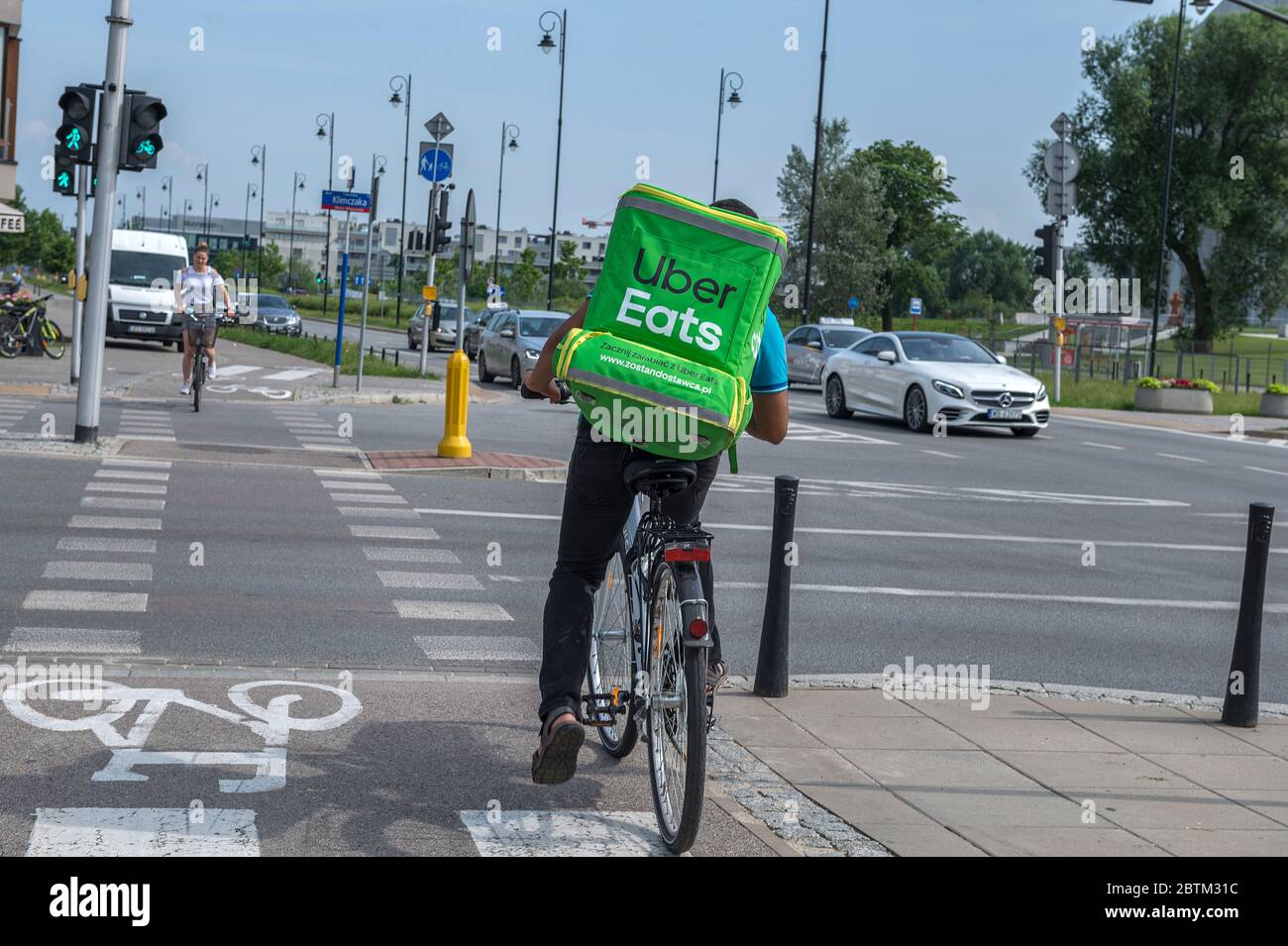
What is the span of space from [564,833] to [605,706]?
0.56m

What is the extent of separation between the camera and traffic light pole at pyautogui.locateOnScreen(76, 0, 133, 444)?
582 inches

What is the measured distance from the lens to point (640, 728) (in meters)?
5.18

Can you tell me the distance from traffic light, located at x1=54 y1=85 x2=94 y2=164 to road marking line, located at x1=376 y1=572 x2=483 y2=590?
7.77 meters

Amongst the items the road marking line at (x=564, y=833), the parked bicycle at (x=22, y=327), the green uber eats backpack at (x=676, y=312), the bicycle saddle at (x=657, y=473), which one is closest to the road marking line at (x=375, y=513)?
the road marking line at (x=564, y=833)

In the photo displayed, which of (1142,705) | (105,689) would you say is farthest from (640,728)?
(1142,705)

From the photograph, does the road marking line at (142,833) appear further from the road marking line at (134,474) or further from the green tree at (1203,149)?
the green tree at (1203,149)

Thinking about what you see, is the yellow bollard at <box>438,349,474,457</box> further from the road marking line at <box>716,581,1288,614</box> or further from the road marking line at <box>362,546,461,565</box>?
the road marking line at <box>716,581,1288,614</box>

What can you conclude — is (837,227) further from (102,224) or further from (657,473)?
(657,473)

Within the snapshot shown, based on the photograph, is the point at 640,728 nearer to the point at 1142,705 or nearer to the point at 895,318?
the point at 1142,705

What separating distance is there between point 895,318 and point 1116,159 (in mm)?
47173

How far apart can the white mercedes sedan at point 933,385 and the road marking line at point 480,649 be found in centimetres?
1756

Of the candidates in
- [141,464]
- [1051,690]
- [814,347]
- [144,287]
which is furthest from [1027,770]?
[144,287]

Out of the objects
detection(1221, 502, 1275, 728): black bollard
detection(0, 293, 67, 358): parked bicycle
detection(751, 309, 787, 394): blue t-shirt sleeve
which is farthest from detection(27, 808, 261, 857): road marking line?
detection(0, 293, 67, 358): parked bicycle

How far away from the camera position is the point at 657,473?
4.71 m
